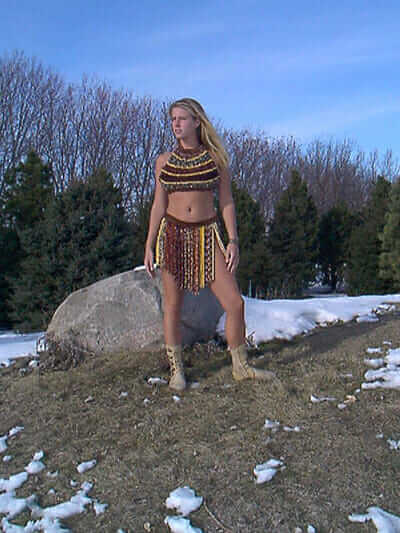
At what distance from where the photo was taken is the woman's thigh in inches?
130

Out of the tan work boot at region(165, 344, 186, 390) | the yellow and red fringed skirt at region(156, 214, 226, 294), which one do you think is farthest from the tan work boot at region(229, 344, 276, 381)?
the yellow and red fringed skirt at region(156, 214, 226, 294)

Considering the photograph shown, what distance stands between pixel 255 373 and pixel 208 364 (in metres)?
0.63

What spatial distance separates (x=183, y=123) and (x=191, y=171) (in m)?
0.32

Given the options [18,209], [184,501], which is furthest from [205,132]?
[18,209]

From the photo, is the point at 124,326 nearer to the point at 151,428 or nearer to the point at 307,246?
the point at 151,428

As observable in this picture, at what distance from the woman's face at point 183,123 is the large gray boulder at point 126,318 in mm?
1561

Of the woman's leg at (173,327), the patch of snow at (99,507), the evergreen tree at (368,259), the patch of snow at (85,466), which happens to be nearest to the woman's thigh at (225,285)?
the woman's leg at (173,327)

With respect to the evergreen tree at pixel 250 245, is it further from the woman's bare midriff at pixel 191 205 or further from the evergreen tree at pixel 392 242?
the woman's bare midriff at pixel 191 205

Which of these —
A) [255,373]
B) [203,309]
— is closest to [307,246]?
[203,309]

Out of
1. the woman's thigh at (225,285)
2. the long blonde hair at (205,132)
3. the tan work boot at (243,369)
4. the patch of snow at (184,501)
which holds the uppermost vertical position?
the long blonde hair at (205,132)

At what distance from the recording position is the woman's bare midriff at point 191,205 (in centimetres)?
334

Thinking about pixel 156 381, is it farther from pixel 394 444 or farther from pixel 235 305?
pixel 394 444

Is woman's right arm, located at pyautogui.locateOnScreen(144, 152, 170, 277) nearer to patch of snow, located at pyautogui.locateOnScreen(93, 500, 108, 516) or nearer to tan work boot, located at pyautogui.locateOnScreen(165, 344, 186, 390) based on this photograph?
tan work boot, located at pyautogui.locateOnScreen(165, 344, 186, 390)

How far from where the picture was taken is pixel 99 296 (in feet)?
14.5
